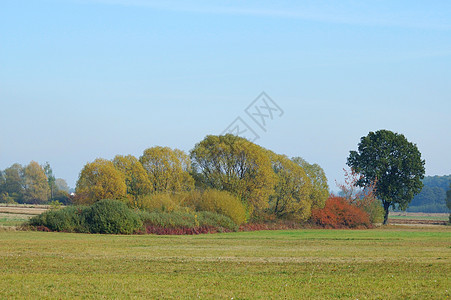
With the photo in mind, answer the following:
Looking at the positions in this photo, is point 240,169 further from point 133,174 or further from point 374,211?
point 374,211

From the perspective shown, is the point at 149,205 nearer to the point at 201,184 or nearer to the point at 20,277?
the point at 201,184

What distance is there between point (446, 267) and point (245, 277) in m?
8.11

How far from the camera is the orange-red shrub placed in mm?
70188

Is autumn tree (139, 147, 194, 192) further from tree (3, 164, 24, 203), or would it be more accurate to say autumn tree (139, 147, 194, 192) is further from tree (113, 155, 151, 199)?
tree (3, 164, 24, 203)

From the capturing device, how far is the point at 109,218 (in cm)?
4541

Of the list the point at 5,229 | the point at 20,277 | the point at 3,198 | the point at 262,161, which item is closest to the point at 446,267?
the point at 20,277

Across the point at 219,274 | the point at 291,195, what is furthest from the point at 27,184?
the point at 219,274

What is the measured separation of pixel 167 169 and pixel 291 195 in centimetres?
1553

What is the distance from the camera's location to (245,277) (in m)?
17.9

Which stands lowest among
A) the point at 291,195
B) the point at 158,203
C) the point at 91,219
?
the point at 91,219

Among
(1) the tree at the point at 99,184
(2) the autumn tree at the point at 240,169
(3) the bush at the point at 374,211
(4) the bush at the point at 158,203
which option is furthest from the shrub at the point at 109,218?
(3) the bush at the point at 374,211

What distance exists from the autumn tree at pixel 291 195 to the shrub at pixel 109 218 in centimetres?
2507

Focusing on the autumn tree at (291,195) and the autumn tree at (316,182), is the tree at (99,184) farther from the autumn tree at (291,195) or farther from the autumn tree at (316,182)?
the autumn tree at (316,182)

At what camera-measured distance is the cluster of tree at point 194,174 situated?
60.8m
